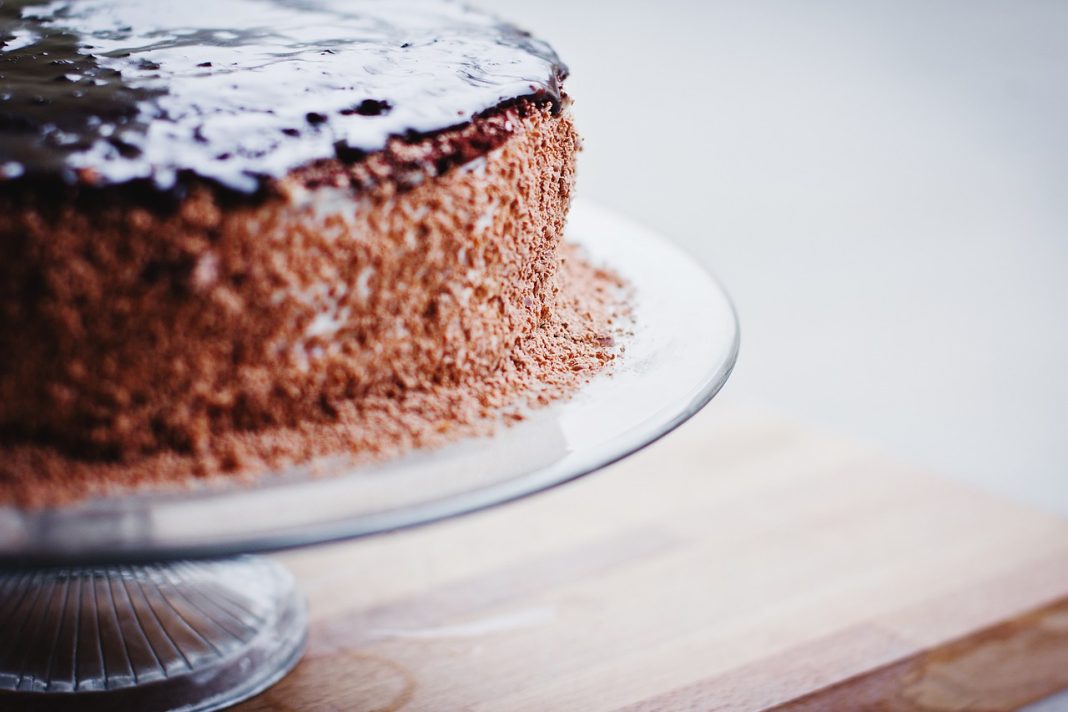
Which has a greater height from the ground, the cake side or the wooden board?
the cake side

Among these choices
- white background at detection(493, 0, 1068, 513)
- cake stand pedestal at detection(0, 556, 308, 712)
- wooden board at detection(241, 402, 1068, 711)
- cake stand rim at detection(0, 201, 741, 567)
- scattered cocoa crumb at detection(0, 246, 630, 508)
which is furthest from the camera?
white background at detection(493, 0, 1068, 513)

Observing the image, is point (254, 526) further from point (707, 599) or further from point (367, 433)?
point (707, 599)

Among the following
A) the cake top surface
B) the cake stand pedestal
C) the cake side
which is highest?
the cake top surface

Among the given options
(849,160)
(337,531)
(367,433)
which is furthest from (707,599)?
(849,160)

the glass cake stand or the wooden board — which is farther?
the wooden board

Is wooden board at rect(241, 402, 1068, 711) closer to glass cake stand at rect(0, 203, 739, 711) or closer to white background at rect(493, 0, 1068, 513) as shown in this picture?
glass cake stand at rect(0, 203, 739, 711)

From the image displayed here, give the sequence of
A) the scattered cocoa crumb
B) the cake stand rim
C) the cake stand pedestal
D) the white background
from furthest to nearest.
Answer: the white background < the cake stand pedestal < the scattered cocoa crumb < the cake stand rim

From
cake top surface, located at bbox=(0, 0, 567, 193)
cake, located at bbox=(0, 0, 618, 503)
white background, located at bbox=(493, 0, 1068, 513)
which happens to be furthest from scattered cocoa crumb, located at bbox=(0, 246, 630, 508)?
white background, located at bbox=(493, 0, 1068, 513)
